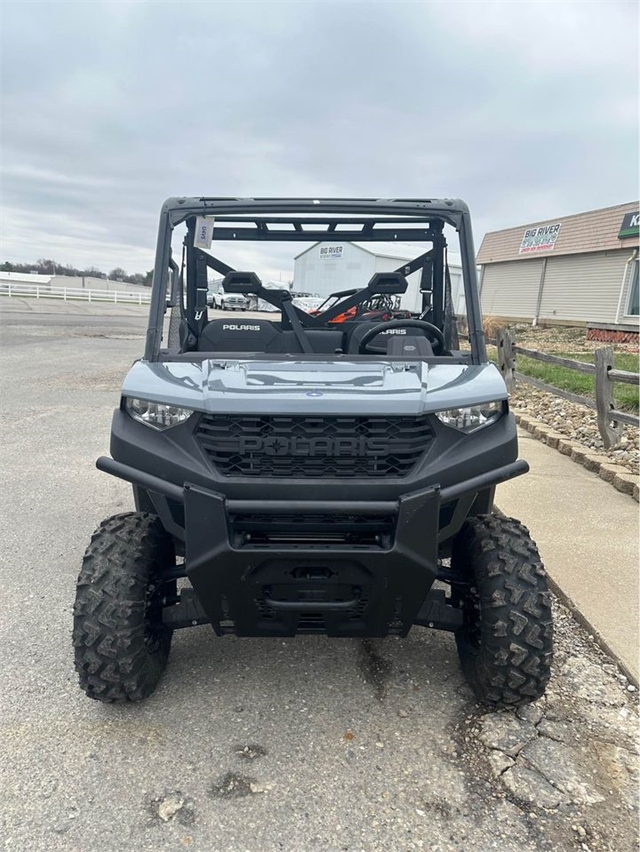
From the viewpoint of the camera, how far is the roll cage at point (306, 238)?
3.21 m

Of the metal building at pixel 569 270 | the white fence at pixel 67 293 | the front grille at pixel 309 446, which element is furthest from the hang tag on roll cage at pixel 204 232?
the white fence at pixel 67 293

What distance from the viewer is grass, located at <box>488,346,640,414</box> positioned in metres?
7.75

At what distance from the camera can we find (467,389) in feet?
8.55

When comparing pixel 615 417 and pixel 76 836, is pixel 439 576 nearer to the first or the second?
pixel 76 836

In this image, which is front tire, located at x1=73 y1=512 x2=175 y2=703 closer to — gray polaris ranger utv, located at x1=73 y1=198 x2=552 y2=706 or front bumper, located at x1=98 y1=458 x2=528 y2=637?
gray polaris ranger utv, located at x1=73 y1=198 x2=552 y2=706

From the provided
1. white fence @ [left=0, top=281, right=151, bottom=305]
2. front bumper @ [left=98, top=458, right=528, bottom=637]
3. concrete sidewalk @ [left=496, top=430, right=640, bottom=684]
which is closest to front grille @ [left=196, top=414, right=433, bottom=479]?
front bumper @ [left=98, top=458, right=528, bottom=637]

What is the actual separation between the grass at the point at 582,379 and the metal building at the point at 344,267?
4.16 m

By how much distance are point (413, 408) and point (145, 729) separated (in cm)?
165

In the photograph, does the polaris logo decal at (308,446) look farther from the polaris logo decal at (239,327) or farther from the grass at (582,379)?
the grass at (582,379)

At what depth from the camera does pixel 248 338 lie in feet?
11.9

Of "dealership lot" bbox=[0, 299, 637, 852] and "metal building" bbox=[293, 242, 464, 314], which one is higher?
"metal building" bbox=[293, 242, 464, 314]

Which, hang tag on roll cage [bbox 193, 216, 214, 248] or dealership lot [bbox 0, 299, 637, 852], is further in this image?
hang tag on roll cage [bbox 193, 216, 214, 248]

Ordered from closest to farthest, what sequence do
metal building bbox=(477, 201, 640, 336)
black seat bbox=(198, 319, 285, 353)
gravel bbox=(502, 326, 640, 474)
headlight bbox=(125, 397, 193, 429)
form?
headlight bbox=(125, 397, 193, 429), black seat bbox=(198, 319, 285, 353), gravel bbox=(502, 326, 640, 474), metal building bbox=(477, 201, 640, 336)

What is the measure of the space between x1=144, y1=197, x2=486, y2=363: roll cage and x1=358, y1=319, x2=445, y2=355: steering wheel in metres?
0.23
